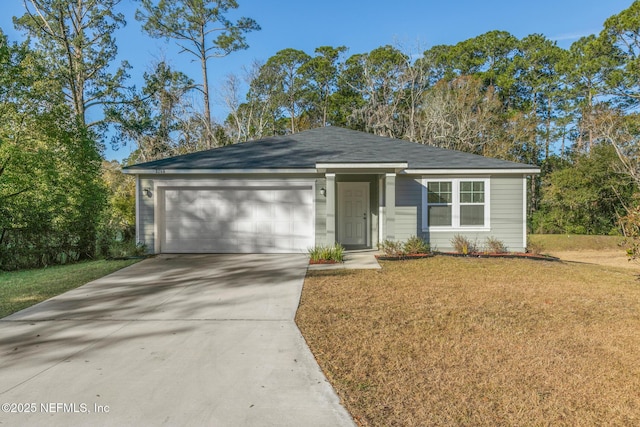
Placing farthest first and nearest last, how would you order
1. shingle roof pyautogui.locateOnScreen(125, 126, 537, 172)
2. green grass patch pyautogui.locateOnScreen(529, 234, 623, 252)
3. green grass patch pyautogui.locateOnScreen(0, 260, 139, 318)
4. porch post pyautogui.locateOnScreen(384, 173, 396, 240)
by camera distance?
green grass patch pyautogui.locateOnScreen(529, 234, 623, 252)
shingle roof pyautogui.locateOnScreen(125, 126, 537, 172)
porch post pyautogui.locateOnScreen(384, 173, 396, 240)
green grass patch pyautogui.locateOnScreen(0, 260, 139, 318)

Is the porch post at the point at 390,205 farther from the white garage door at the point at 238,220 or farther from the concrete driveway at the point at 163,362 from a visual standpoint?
the concrete driveway at the point at 163,362

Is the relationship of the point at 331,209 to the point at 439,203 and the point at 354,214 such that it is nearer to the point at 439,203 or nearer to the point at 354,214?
the point at 354,214

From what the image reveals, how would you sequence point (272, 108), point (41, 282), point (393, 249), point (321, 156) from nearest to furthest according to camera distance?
point (41, 282)
point (393, 249)
point (321, 156)
point (272, 108)

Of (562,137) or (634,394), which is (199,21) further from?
(634,394)

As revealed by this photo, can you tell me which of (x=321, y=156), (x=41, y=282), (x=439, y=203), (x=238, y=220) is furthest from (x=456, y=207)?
(x=41, y=282)

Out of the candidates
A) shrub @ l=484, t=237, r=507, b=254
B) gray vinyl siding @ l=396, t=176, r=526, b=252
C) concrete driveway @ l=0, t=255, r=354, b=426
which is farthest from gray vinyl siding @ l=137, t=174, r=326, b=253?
shrub @ l=484, t=237, r=507, b=254

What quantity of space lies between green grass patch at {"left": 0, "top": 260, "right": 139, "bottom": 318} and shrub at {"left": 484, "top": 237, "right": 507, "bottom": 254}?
994 centimetres

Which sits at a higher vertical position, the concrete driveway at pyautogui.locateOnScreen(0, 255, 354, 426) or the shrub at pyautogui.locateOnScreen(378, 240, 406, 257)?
the shrub at pyautogui.locateOnScreen(378, 240, 406, 257)

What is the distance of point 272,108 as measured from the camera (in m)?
29.9

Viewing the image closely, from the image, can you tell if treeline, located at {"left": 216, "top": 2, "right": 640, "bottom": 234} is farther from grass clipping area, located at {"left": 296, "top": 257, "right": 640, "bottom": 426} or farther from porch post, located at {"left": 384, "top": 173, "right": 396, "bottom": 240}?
grass clipping area, located at {"left": 296, "top": 257, "right": 640, "bottom": 426}

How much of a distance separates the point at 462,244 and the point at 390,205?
2515 millimetres

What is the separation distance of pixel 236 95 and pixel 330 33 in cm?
1021

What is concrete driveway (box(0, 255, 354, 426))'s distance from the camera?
2.79 meters

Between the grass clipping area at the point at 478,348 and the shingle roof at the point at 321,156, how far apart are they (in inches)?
179
